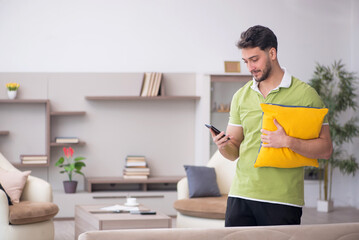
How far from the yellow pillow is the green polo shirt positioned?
0.07 meters

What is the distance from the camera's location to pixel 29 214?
14.7 ft

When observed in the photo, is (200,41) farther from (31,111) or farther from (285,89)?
(285,89)

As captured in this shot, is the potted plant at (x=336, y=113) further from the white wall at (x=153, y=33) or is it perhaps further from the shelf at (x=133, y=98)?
the shelf at (x=133, y=98)

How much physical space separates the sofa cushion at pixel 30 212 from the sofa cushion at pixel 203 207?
42.7 inches

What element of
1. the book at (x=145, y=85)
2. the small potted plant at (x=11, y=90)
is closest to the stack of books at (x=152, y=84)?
the book at (x=145, y=85)

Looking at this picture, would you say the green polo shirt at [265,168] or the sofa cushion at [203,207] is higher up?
the green polo shirt at [265,168]

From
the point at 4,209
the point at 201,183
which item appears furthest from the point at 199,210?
the point at 4,209

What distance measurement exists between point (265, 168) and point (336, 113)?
17.6 feet

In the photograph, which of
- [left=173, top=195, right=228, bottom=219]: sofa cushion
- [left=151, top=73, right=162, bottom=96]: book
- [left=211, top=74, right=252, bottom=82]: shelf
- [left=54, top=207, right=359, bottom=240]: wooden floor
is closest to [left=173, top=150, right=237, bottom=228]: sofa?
[left=173, top=195, right=228, bottom=219]: sofa cushion

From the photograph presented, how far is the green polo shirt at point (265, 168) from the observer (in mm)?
2211

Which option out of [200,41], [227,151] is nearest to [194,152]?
[200,41]

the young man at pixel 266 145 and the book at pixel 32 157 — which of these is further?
the book at pixel 32 157

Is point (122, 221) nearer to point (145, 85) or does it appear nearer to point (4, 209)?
point (4, 209)

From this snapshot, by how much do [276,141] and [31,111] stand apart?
5.01m
